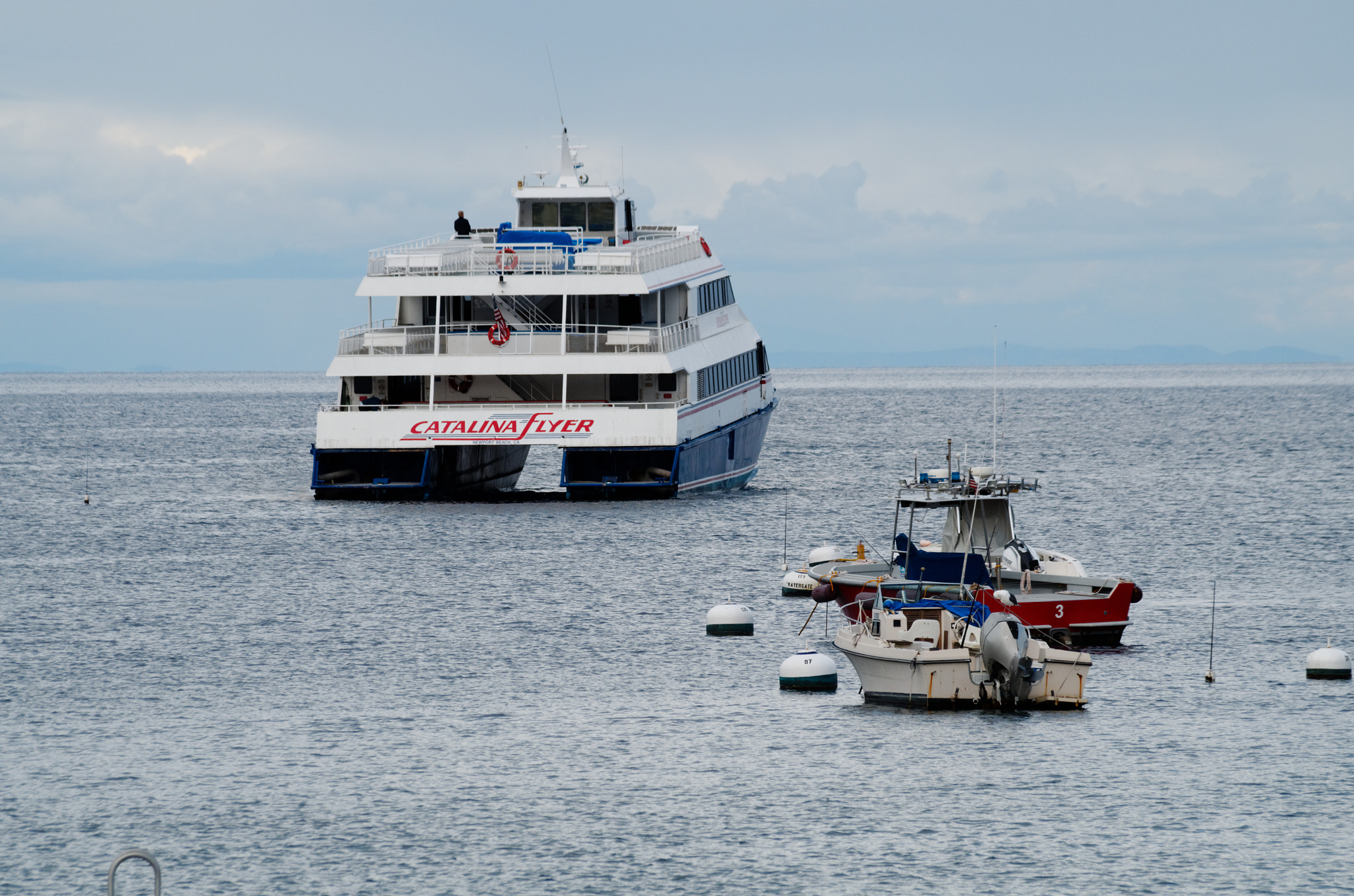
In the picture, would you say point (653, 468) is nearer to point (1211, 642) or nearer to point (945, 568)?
point (945, 568)

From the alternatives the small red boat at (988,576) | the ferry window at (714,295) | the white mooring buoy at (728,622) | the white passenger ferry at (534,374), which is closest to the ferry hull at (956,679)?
the small red boat at (988,576)

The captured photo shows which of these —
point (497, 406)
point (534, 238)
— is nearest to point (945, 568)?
point (497, 406)

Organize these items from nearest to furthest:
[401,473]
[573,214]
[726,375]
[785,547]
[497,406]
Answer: [785,547] < [497,406] < [401,473] < [726,375] < [573,214]

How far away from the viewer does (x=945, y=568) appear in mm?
32781

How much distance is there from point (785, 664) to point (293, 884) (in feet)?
38.0

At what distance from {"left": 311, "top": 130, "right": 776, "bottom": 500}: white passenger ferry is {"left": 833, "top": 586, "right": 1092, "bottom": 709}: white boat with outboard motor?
2314cm

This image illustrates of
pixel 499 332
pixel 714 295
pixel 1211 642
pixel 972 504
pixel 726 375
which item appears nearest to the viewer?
pixel 1211 642

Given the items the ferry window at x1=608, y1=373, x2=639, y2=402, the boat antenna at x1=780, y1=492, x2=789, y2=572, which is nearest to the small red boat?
the boat antenna at x1=780, y1=492, x2=789, y2=572

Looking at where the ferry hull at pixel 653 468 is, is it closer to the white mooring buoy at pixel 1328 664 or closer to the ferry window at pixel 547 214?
the ferry window at pixel 547 214

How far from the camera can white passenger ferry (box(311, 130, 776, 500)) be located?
5078 cm

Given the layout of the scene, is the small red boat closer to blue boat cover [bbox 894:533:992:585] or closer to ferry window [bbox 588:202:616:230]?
blue boat cover [bbox 894:533:992:585]

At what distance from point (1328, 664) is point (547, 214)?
38927 millimetres

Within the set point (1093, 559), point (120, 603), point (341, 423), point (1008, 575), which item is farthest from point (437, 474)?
point (1008, 575)

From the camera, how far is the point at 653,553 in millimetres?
46594
